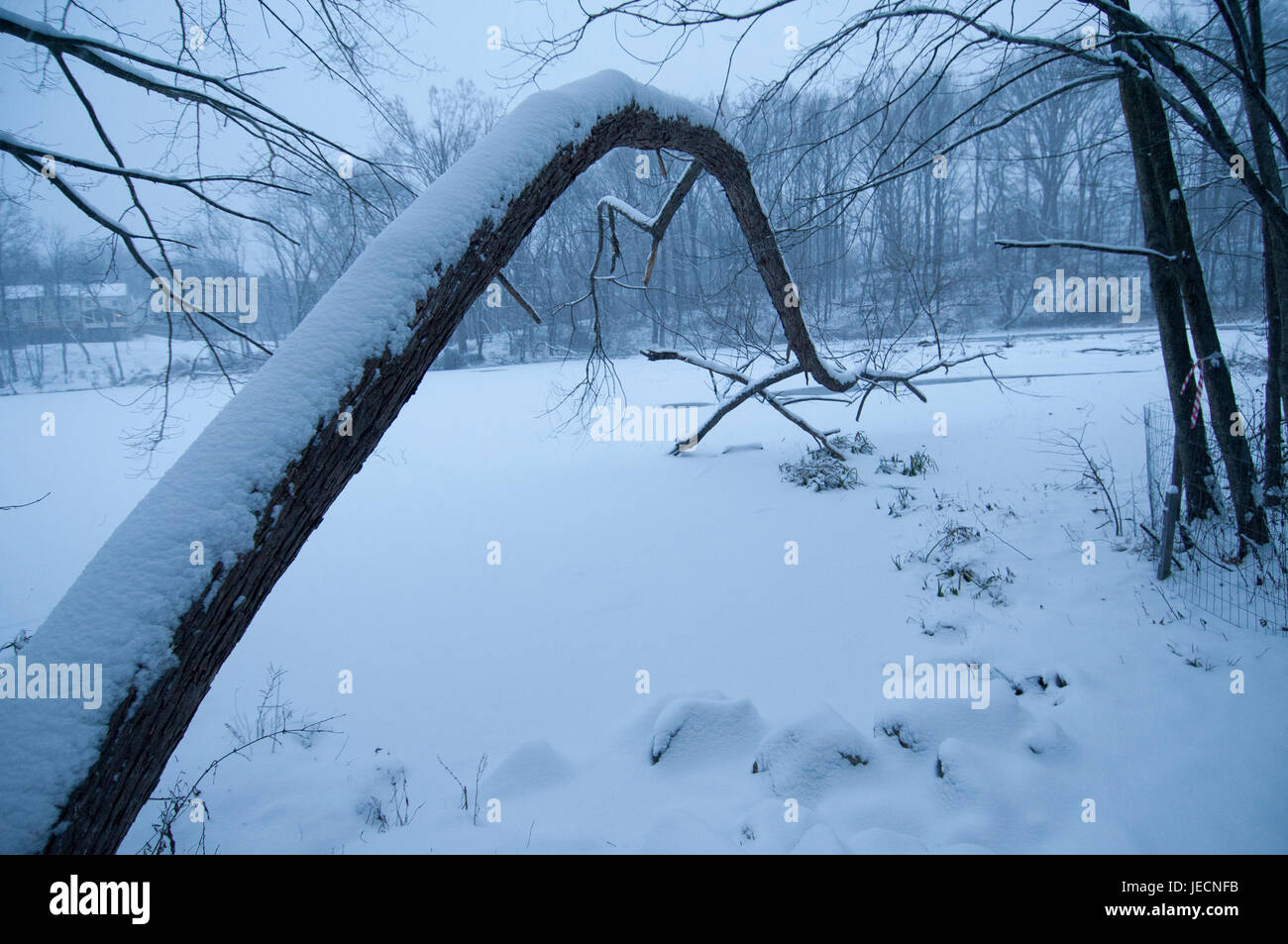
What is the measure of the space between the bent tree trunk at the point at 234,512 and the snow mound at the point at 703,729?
2158 mm

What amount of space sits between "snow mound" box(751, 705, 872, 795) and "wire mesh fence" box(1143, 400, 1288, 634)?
9.64ft

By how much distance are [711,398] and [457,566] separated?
368 inches

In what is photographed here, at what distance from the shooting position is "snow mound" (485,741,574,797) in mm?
2922

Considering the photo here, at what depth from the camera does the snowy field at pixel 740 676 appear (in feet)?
8.37

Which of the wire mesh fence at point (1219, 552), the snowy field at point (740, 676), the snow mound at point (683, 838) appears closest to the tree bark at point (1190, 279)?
the wire mesh fence at point (1219, 552)

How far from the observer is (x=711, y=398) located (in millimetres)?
14406

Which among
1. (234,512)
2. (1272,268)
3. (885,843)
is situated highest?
(1272,268)

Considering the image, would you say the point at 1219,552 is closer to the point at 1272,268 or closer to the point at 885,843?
the point at 1272,268

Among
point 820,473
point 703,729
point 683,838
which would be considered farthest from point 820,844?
point 820,473

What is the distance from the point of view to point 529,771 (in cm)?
302

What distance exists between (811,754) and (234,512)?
104 inches

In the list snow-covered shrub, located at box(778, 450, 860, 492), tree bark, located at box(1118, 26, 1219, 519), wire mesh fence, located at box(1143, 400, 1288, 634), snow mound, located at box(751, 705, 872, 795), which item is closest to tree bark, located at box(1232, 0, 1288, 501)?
wire mesh fence, located at box(1143, 400, 1288, 634)
